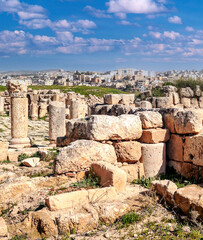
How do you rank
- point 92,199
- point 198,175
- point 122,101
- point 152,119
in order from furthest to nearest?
point 122,101
point 152,119
point 198,175
point 92,199

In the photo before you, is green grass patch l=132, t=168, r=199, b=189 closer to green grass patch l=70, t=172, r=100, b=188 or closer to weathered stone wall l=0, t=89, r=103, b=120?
green grass patch l=70, t=172, r=100, b=188

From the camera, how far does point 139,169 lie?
625 centimetres

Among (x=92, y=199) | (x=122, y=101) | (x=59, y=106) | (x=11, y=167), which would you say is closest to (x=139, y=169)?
(x=92, y=199)

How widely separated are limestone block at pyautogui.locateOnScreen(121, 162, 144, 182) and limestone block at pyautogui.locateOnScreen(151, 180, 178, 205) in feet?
3.36

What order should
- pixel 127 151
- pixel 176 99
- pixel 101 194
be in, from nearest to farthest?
pixel 101 194 < pixel 127 151 < pixel 176 99

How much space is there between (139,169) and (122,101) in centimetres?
477

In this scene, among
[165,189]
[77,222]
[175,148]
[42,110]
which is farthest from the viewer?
[42,110]

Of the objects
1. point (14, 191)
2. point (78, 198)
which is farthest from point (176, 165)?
point (14, 191)

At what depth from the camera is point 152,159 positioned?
638 centimetres

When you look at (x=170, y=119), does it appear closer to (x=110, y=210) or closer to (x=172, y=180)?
(x=172, y=180)

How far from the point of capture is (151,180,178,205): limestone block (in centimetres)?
464

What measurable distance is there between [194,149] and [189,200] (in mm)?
1890

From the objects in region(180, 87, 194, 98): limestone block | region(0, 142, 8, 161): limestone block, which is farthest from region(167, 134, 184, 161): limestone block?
region(180, 87, 194, 98): limestone block

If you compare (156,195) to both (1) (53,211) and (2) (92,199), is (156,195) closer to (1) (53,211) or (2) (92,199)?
(2) (92,199)
